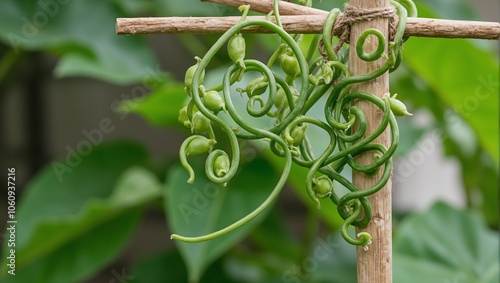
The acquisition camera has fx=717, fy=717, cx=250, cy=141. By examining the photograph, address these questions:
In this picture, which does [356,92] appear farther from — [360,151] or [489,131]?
[489,131]

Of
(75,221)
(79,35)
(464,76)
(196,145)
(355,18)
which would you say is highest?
(464,76)

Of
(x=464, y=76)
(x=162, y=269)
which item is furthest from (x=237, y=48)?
(x=162, y=269)

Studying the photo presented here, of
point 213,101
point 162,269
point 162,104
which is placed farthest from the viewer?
point 162,269

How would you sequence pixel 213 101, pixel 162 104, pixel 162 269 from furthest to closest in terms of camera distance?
pixel 162 269
pixel 162 104
pixel 213 101

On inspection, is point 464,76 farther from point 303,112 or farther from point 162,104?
point 303,112

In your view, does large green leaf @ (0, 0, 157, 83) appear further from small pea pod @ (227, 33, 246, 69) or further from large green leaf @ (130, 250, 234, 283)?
small pea pod @ (227, 33, 246, 69)

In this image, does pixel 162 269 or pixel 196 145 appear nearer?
pixel 196 145

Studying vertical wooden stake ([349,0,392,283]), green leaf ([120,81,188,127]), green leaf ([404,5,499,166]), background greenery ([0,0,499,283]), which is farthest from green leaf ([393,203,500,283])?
vertical wooden stake ([349,0,392,283])
